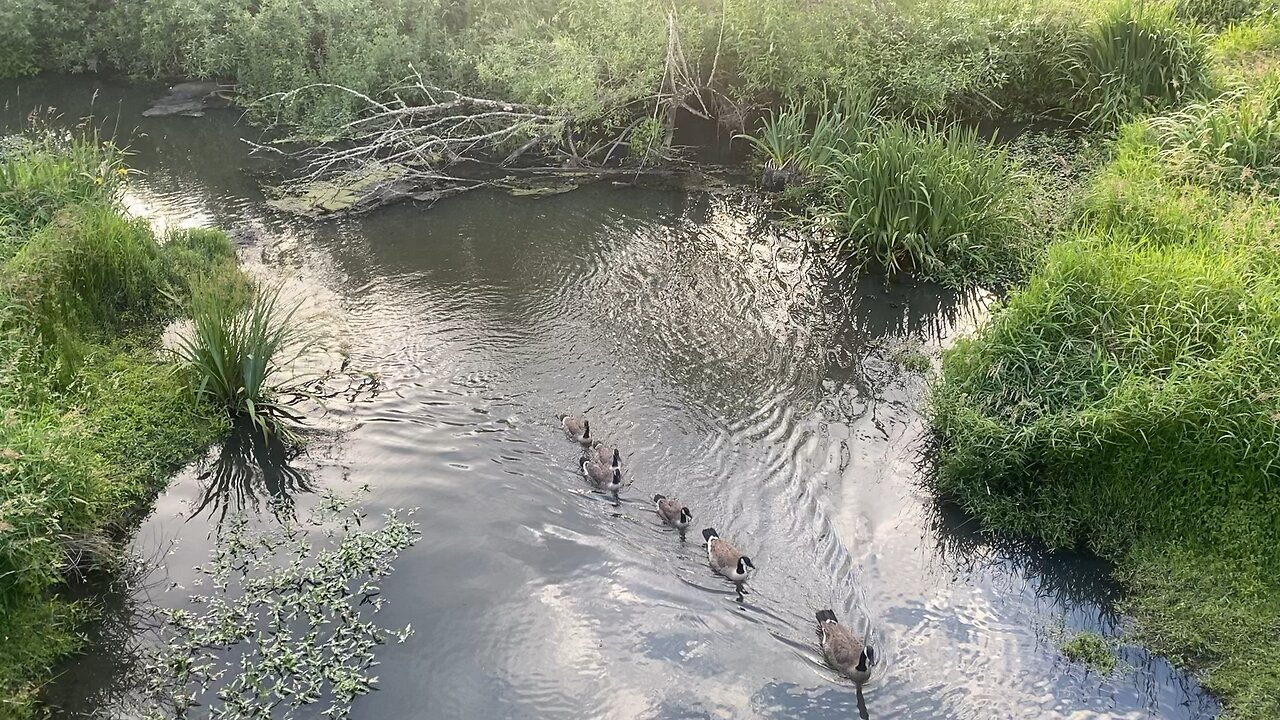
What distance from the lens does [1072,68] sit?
12867 mm

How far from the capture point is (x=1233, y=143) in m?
9.21

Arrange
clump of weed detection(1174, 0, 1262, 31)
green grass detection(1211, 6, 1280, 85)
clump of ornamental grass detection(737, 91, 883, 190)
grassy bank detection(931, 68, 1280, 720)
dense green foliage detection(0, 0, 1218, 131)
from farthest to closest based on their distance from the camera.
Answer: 1. clump of weed detection(1174, 0, 1262, 31)
2. dense green foliage detection(0, 0, 1218, 131)
3. clump of ornamental grass detection(737, 91, 883, 190)
4. green grass detection(1211, 6, 1280, 85)
5. grassy bank detection(931, 68, 1280, 720)

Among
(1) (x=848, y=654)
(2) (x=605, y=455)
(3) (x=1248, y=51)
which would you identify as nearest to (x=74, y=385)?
(2) (x=605, y=455)

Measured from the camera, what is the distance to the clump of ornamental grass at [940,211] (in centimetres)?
980

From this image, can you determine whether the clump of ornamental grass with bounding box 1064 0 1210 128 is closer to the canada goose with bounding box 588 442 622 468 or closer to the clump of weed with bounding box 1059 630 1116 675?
the clump of weed with bounding box 1059 630 1116 675

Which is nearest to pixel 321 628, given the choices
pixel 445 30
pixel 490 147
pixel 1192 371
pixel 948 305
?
pixel 1192 371

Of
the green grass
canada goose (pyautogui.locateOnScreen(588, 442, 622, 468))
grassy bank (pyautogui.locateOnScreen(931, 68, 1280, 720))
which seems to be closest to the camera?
grassy bank (pyautogui.locateOnScreen(931, 68, 1280, 720))

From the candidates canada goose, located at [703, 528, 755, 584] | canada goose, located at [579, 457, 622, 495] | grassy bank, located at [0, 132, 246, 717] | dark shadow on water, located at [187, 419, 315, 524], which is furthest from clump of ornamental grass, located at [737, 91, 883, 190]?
dark shadow on water, located at [187, 419, 315, 524]

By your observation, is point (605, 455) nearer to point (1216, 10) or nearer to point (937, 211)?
point (937, 211)

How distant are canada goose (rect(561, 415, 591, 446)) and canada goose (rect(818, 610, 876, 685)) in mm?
2710

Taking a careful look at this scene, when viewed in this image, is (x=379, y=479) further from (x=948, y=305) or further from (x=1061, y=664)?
(x=948, y=305)

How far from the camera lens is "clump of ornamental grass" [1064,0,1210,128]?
11.9 metres

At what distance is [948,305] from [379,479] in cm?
647

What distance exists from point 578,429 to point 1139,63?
10389 mm
